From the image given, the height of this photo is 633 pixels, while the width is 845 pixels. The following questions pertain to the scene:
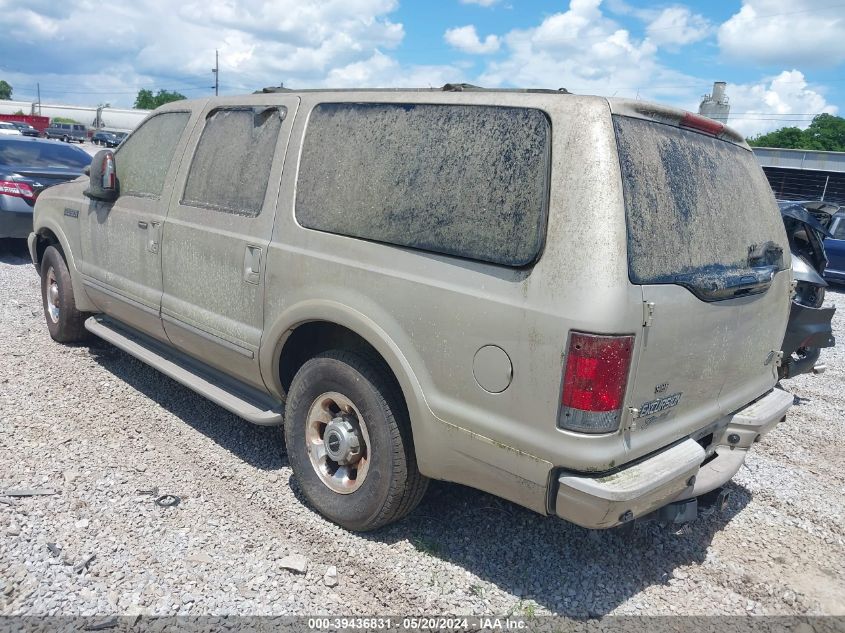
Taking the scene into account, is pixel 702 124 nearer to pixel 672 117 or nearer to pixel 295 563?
pixel 672 117

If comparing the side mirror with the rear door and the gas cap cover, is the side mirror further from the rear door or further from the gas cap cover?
the gas cap cover

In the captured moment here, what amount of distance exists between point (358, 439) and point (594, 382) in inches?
50.6

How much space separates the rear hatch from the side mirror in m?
3.57

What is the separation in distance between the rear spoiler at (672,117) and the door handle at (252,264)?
1945 millimetres

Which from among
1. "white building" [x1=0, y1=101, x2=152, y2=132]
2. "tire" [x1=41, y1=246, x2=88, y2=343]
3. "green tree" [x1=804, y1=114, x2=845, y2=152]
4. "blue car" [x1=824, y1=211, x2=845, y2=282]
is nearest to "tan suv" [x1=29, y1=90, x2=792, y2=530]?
"tire" [x1=41, y1=246, x2=88, y2=343]

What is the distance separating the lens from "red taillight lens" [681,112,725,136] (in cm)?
290

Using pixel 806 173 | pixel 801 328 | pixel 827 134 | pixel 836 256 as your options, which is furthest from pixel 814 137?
pixel 801 328

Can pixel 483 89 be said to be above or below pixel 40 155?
above

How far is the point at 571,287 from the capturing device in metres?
2.34

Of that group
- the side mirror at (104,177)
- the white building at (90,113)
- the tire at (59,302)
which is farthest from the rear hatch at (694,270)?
the white building at (90,113)

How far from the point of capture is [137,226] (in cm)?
433

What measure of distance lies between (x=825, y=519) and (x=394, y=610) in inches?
102

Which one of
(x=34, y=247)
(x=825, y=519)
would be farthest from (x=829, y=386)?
(x=34, y=247)

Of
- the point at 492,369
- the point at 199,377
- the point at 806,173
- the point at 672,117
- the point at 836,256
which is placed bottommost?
the point at 199,377
